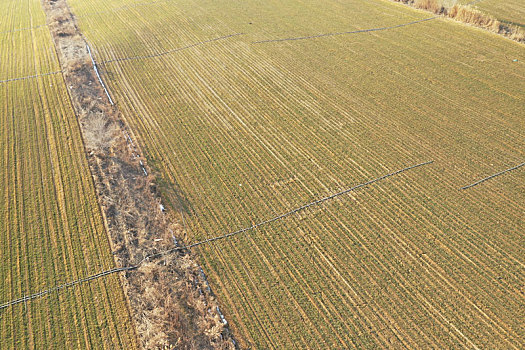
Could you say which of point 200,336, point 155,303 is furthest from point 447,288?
point 155,303

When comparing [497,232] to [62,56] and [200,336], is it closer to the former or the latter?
[200,336]

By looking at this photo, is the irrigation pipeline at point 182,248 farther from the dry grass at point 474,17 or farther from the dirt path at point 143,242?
the dry grass at point 474,17

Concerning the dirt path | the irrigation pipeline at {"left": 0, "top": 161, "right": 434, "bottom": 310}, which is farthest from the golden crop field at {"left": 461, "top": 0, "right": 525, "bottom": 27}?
the dirt path

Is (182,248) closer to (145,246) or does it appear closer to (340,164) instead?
(145,246)

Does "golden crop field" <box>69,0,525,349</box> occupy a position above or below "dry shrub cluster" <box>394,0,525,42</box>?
below

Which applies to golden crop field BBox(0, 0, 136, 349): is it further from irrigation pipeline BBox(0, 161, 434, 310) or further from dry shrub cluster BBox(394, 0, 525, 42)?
dry shrub cluster BBox(394, 0, 525, 42)

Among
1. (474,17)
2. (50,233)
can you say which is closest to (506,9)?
(474,17)

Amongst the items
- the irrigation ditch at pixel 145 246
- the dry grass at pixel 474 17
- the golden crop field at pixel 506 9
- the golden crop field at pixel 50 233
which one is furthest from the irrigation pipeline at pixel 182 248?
the golden crop field at pixel 506 9
